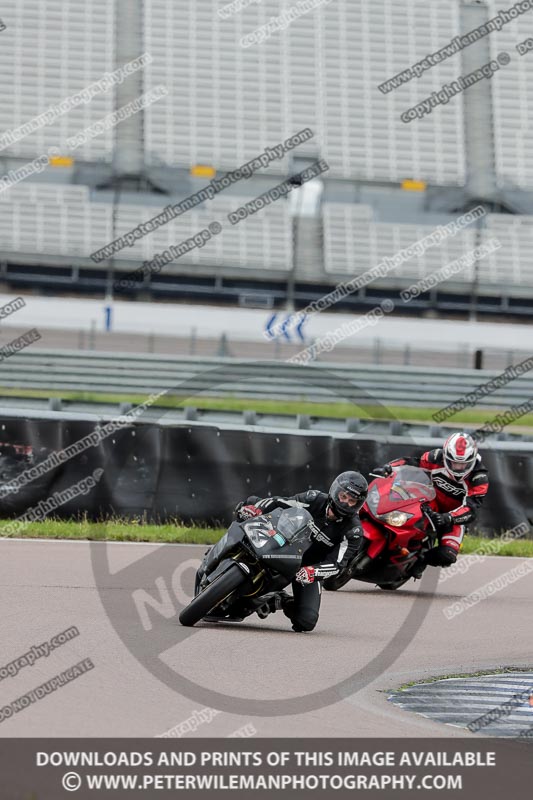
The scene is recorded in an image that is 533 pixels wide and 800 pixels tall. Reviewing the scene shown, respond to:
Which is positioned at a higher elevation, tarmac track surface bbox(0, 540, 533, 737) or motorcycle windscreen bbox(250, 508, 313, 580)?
motorcycle windscreen bbox(250, 508, 313, 580)

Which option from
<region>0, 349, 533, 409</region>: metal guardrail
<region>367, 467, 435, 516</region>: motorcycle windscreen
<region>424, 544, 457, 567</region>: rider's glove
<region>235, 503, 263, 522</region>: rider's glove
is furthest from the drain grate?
<region>0, 349, 533, 409</region>: metal guardrail

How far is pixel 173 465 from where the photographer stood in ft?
46.5

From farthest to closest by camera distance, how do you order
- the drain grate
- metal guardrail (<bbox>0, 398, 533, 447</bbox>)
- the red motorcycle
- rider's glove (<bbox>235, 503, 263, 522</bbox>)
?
metal guardrail (<bbox>0, 398, 533, 447</bbox>), the red motorcycle, rider's glove (<bbox>235, 503, 263, 522</bbox>), the drain grate

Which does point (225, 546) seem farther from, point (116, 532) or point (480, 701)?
point (116, 532)

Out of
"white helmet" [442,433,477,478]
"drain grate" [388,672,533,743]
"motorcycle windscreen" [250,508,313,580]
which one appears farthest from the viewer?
"white helmet" [442,433,477,478]

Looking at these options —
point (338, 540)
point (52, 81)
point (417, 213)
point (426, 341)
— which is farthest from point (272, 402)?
point (52, 81)

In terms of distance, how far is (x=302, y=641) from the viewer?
8945 mm

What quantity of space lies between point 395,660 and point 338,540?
1.23m

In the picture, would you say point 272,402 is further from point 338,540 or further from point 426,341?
point 338,540

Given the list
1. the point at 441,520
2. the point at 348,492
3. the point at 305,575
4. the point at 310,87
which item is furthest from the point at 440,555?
the point at 310,87

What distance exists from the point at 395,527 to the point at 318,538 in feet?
5.85

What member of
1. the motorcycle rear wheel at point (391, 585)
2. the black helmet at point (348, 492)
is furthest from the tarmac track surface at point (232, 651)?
the black helmet at point (348, 492)

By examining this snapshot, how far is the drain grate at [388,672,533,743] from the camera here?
22.3 ft

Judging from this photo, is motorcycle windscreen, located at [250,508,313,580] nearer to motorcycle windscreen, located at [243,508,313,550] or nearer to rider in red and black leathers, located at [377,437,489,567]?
motorcycle windscreen, located at [243,508,313,550]
